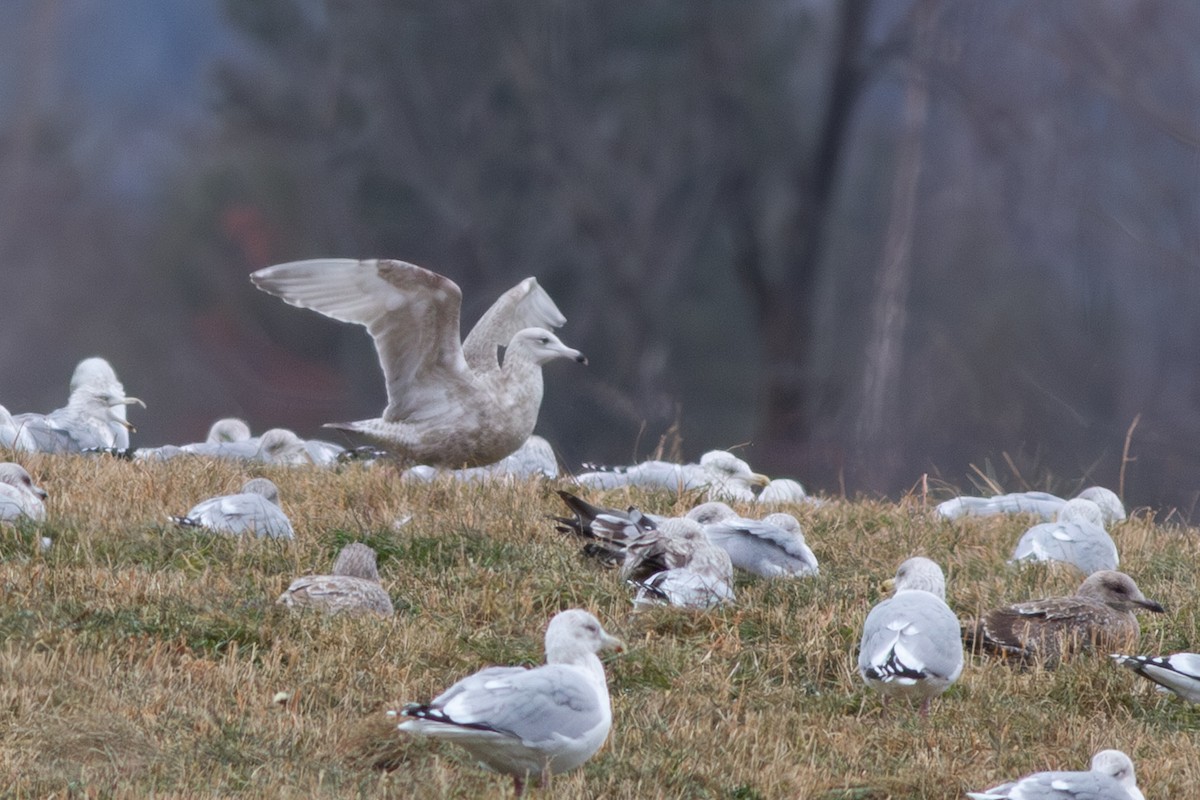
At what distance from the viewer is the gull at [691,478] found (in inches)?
309

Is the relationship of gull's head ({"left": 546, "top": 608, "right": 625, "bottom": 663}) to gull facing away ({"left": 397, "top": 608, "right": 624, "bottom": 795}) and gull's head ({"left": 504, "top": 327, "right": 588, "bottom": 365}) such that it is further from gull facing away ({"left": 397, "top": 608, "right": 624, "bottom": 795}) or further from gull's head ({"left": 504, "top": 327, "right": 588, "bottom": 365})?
gull's head ({"left": 504, "top": 327, "right": 588, "bottom": 365})

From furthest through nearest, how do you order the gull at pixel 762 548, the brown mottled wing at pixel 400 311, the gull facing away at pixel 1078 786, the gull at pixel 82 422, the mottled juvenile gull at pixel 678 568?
the gull at pixel 82 422 < the brown mottled wing at pixel 400 311 < the gull at pixel 762 548 < the mottled juvenile gull at pixel 678 568 < the gull facing away at pixel 1078 786

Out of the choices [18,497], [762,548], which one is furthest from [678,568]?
[18,497]

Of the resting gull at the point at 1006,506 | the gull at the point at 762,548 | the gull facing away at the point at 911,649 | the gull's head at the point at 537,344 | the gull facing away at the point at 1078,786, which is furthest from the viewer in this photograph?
the resting gull at the point at 1006,506

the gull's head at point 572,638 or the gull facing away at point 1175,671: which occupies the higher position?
the gull's head at point 572,638

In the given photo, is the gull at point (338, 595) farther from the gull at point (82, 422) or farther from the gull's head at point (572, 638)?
the gull at point (82, 422)

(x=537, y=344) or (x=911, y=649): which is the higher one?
(x=537, y=344)

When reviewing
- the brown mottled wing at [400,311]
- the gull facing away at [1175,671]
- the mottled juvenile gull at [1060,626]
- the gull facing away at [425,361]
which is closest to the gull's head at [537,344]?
the gull facing away at [425,361]

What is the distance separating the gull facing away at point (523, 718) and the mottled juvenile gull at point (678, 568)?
1700mm

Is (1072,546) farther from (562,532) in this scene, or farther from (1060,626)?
(562,532)

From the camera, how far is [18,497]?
5.74 meters

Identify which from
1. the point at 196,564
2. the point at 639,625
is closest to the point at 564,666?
the point at 639,625

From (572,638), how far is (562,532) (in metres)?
2.56

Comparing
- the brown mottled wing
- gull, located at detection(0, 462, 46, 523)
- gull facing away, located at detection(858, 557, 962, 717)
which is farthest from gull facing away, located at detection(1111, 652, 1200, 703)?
gull, located at detection(0, 462, 46, 523)
